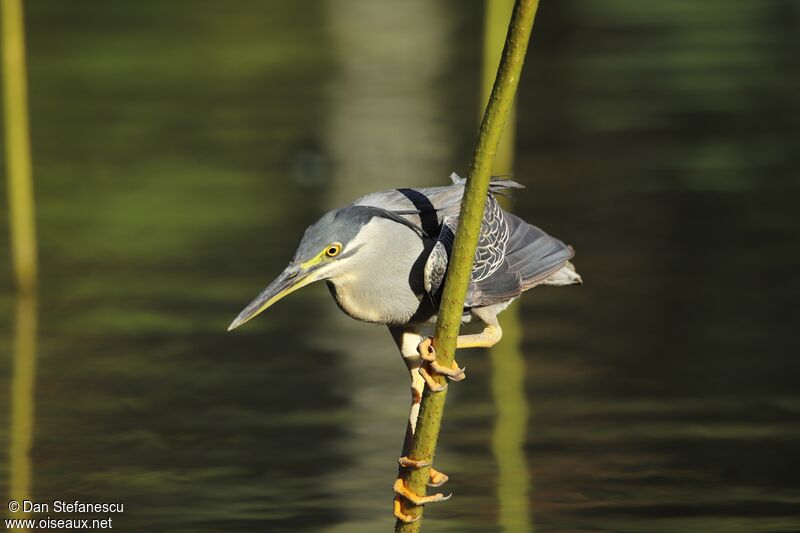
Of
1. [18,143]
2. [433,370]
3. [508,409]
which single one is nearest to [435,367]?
[433,370]

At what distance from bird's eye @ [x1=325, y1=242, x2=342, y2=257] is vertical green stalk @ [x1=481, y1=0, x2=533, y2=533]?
2.77m

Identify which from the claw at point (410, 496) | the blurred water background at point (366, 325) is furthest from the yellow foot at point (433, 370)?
the blurred water background at point (366, 325)

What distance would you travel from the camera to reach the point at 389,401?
879cm

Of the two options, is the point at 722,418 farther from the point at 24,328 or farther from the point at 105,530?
the point at 24,328

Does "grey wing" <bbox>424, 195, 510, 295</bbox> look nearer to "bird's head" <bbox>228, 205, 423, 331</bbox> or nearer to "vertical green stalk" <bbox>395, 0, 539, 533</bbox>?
"bird's head" <bbox>228, 205, 423, 331</bbox>

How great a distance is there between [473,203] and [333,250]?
0.68 m

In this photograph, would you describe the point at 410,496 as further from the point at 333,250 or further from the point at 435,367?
the point at 333,250

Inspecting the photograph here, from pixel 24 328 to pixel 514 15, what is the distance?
7.22m

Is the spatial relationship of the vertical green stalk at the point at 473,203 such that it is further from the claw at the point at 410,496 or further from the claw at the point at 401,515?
the claw at the point at 401,515

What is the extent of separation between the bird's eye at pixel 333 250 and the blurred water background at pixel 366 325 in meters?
2.65

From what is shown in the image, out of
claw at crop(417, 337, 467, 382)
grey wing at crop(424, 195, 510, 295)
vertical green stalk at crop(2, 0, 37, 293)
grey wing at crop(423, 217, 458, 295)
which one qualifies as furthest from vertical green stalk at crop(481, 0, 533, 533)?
vertical green stalk at crop(2, 0, 37, 293)

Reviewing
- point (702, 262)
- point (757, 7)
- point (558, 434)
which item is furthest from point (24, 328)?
point (757, 7)

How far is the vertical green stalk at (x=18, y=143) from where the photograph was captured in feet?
32.7

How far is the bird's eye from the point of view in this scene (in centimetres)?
461
